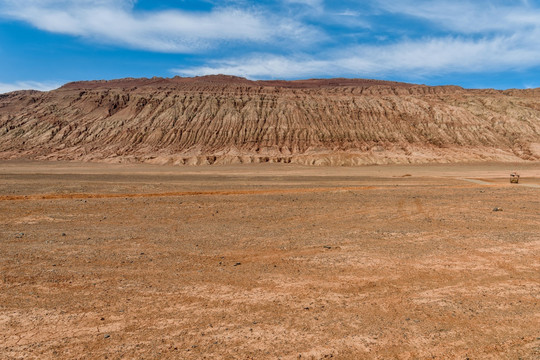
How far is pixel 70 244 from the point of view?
1064 cm

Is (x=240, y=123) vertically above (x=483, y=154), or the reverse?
(x=240, y=123)

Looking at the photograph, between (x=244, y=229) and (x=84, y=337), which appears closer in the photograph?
(x=84, y=337)

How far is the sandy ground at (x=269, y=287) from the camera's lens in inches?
206

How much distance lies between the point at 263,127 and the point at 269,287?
8068cm

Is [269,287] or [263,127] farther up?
[263,127]

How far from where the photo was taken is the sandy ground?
5.22 metres

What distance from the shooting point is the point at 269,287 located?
7.34 m

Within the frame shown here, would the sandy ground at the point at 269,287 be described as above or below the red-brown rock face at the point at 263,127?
below

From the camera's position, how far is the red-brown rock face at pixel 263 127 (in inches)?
3046

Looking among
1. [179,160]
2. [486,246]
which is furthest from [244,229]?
[179,160]

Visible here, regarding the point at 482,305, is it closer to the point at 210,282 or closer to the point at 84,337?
the point at 210,282

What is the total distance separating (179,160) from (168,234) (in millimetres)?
Result: 58877

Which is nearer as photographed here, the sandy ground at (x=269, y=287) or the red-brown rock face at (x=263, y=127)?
the sandy ground at (x=269, y=287)

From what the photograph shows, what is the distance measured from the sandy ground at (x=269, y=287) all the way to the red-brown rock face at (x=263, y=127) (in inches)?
2193
